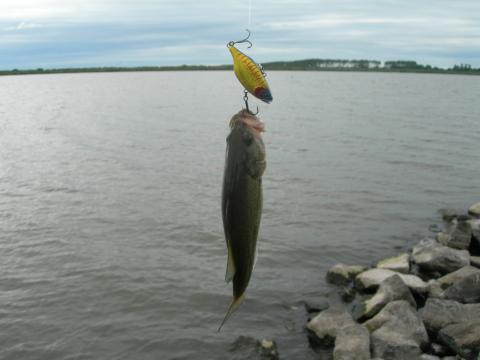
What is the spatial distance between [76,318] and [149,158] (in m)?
17.5

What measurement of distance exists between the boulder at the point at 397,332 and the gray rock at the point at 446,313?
22cm

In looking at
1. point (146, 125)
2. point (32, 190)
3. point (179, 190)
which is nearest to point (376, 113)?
point (146, 125)

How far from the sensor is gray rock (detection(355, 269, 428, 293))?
432 inches

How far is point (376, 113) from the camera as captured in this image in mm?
50688

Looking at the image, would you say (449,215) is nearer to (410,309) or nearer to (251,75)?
(410,309)

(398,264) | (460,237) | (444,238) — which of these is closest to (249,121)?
(398,264)

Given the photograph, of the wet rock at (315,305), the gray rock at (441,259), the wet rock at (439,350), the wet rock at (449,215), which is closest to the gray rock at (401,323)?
the wet rock at (439,350)

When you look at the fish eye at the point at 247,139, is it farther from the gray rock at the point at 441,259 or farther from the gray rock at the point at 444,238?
the gray rock at the point at 444,238

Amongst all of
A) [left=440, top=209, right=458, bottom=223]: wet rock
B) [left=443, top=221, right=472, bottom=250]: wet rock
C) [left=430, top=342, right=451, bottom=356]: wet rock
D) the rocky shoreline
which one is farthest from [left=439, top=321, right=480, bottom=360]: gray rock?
[left=440, top=209, right=458, bottom=223]: wet rock

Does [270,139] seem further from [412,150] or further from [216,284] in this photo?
[216,284]

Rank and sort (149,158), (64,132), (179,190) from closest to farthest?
(179,190) → (149,158) → (64,132)

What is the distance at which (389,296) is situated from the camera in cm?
1010

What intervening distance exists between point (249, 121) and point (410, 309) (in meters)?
7.71

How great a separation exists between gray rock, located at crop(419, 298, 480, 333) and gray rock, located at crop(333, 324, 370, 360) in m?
1.27
